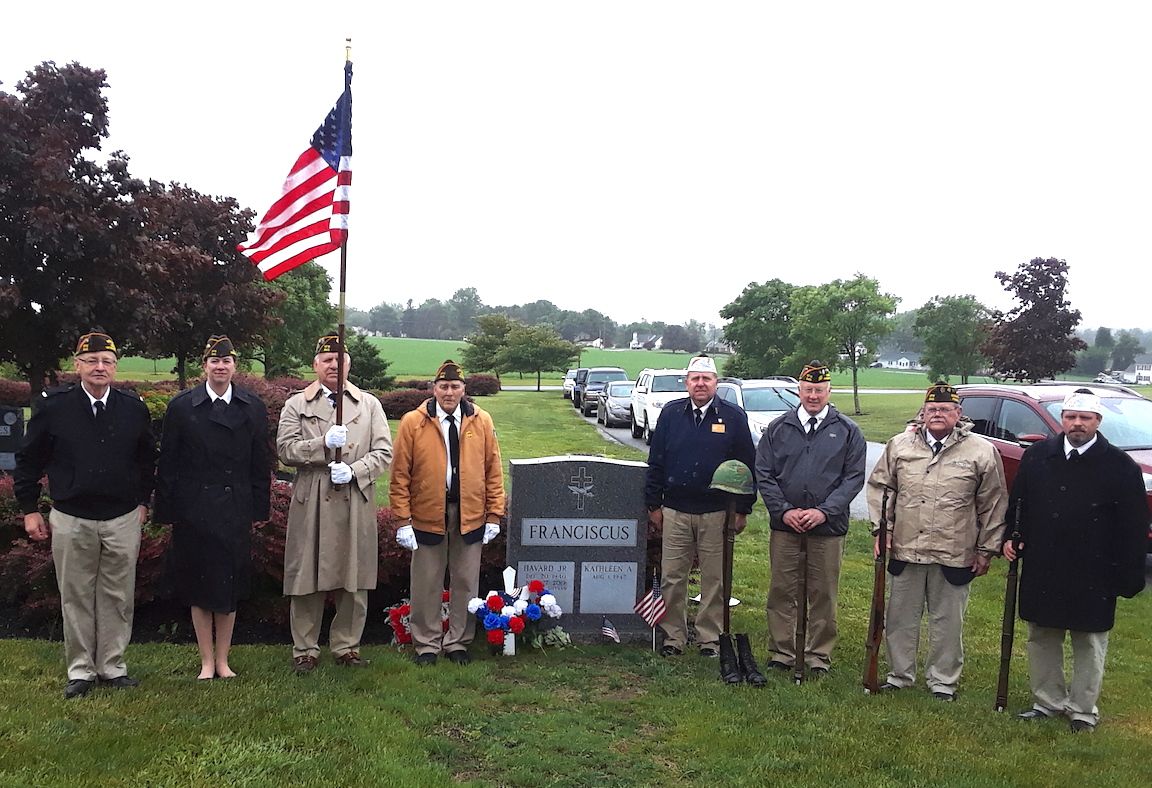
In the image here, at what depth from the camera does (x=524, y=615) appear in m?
6.00

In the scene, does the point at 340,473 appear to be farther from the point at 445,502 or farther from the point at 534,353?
the point at 534,353

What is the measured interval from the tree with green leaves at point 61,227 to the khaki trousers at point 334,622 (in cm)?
670

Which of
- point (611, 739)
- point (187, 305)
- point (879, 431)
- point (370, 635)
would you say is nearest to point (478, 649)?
point (370, 635)

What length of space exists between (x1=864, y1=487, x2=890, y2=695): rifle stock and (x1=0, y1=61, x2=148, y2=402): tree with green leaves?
9.39 metres

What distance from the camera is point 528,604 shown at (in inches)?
238

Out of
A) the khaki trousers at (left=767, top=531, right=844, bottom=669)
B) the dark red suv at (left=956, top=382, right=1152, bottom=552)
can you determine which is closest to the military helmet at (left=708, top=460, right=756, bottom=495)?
the khaki trousers at (left=767, top=531, right=844, bottom=669)

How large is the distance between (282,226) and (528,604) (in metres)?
3.03

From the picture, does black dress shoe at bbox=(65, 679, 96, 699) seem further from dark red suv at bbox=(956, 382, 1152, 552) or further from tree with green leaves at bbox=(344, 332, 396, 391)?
tree with green leaves at bbox=(344, 332, 396, 391)

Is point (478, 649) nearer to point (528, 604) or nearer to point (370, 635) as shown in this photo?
point (528, 604)

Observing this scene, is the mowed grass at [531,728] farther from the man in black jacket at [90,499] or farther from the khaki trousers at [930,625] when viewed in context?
the man in black jacket at [90,499]

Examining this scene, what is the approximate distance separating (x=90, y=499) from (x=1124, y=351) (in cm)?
13522

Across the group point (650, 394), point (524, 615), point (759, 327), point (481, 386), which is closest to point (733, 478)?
point (524, 615)

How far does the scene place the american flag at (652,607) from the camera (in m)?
6.21

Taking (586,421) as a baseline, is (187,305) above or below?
above
